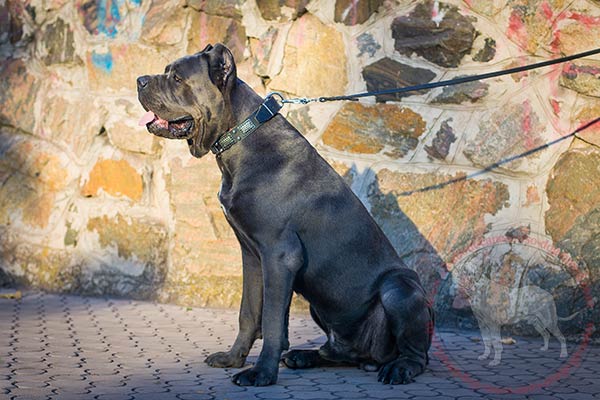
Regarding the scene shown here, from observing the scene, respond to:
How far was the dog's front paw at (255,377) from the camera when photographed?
387 cm

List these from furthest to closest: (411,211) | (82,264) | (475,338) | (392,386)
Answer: (82,264) → (411,211) → (475,338) → (392,386)

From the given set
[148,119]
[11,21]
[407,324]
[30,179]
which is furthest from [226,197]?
[11,21]

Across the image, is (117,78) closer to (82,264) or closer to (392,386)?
(82,264)

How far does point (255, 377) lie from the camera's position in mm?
3883

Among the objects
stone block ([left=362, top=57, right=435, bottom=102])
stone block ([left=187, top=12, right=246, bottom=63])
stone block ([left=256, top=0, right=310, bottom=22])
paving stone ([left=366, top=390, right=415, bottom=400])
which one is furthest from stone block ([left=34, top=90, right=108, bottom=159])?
paving stone ([left=366, top=390, right=415, bottom=400])

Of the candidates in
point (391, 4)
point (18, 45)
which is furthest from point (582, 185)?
point (18, 45)

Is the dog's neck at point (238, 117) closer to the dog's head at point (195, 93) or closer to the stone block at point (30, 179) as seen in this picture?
the dog's head at point (195, 93)

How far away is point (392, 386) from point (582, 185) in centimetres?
195

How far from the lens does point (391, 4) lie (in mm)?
5641

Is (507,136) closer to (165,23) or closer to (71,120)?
(165,23)

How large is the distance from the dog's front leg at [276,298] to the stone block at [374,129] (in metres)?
1.83

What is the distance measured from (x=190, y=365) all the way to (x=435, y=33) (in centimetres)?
253

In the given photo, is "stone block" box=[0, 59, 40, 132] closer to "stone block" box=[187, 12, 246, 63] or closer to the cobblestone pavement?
"stone block" box=[187, 12, 246, 63]
